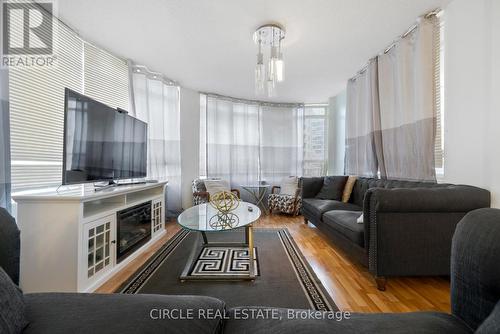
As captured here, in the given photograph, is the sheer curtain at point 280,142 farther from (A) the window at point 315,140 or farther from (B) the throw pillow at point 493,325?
(B) the throw pillow at point 493,325

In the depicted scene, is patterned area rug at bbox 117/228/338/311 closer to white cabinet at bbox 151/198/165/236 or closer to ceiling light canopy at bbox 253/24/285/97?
white cabinet at bbox 151/198/165/236

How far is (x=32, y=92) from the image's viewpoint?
1.91m

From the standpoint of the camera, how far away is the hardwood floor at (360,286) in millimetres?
1480

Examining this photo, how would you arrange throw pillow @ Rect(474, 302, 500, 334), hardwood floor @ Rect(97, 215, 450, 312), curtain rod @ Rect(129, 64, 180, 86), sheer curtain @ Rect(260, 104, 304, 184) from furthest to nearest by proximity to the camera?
sheer curtain @ Rect(260, 104, 304, 184), curtain rod @ Rect(129, 64, 180, 86), hardwood floor @ Rect(97, 215, 450, 312), throw pillow @ Rect(474, 302, 500, 334)

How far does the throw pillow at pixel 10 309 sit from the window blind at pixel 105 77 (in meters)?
2.59

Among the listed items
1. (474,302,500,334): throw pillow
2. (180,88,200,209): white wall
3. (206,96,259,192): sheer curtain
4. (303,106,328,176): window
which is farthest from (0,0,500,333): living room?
(303,106,328,176): window

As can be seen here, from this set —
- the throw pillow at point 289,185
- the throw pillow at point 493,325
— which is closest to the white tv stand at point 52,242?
the throw pillow at point 493,325

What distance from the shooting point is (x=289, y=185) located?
445cm

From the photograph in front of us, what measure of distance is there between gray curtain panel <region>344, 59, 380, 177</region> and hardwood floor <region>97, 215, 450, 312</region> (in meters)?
1.46

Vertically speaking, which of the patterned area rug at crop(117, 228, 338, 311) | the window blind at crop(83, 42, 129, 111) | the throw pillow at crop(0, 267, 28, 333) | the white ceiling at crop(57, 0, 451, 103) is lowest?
the patterned area rug at crop(117, 228, 338, 311)

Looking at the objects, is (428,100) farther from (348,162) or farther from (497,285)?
(497,285)

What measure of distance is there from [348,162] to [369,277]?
2.29 meters

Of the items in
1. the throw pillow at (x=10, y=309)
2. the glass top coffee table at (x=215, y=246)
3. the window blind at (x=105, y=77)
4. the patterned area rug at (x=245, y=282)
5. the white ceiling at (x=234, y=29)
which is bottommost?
the patterned area rug at (x=245, y=282)

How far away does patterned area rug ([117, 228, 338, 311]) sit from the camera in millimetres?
1561
